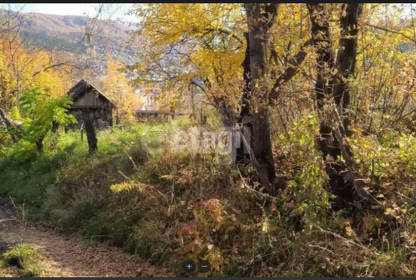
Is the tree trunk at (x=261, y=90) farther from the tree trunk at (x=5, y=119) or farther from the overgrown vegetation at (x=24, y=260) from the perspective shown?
the tree trunk at (x=5, y=119)

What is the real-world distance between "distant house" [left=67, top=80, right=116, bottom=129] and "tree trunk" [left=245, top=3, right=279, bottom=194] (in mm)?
18048

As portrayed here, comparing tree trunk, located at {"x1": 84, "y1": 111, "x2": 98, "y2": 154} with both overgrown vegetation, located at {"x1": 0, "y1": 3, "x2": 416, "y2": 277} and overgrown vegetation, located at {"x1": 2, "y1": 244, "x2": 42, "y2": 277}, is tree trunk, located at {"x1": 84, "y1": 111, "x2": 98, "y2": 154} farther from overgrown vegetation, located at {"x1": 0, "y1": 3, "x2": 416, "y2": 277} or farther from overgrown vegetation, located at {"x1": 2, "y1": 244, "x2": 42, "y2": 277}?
overgrown vegetation, located at {"x1": 2, "y1": 244, "x2": 42, "y2": 277}

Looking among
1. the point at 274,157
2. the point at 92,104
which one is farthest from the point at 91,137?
the point at 92,104

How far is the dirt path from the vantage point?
6.56 m

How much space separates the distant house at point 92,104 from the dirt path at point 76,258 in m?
15.9

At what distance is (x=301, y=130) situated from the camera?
6.77m

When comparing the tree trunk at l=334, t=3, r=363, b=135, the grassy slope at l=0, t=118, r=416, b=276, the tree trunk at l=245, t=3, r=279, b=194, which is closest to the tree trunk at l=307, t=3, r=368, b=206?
the tree trunk at l=334, t=3, r=363, b=135

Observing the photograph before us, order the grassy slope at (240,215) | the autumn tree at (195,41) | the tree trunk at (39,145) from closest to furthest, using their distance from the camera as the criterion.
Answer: the grassy slope at (240,215), the autumn tree at (195,41), the tree trunk at (39,145)

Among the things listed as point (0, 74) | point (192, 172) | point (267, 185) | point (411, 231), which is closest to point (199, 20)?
point (192, 172)

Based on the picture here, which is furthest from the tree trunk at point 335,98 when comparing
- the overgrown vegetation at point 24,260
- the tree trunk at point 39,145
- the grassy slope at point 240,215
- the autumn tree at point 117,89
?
the autumn tree at point 117,89

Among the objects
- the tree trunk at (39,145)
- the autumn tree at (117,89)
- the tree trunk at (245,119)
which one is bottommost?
the tree trunk at (39,145)

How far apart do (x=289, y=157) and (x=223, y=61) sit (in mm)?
2864

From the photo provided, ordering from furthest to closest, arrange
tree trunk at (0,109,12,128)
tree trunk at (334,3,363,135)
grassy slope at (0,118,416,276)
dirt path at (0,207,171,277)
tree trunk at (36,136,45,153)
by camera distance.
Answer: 1. tree trunk at (0,109,12,128)
2. tree trunk at (36,136,45,153)
3. dirt path at (0,207,171,277)
4. tree trunk at (334,3,363,135)
5. grassy slope at (0,118,416,276)

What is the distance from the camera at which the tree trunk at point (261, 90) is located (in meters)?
6.61
